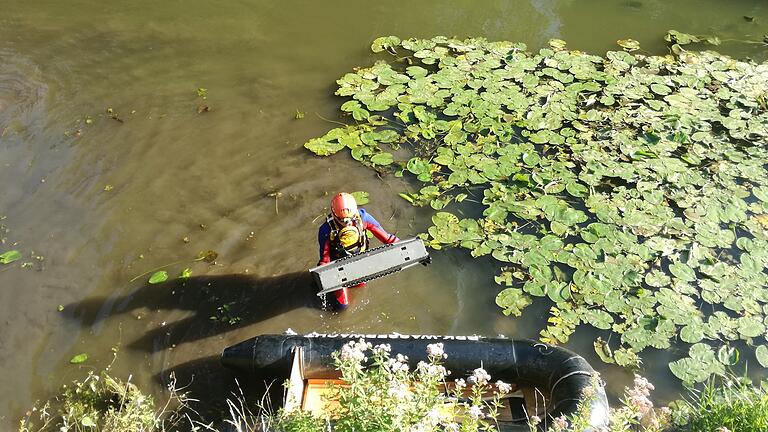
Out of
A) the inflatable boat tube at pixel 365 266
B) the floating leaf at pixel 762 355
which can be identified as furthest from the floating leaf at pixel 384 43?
the floating leaf at pixel 762 355

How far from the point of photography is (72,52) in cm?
751

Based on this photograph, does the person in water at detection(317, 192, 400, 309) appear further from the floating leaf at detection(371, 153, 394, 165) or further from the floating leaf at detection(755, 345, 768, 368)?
the floating leaf at detection(755, 345, 768, 368)

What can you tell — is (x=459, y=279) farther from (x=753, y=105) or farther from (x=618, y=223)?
(x=753, y=105)

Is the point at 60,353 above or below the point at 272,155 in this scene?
below

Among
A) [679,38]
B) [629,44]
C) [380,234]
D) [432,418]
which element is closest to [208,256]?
[380,234]

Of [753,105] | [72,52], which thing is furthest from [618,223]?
[72,52]

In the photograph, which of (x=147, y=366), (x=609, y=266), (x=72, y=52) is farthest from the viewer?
(x=72, y=52)

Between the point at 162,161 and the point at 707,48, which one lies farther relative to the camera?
the point at 707,48

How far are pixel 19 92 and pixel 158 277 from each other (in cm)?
365

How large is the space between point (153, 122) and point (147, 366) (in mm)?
3172

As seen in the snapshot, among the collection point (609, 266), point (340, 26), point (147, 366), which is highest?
point (340, 26)

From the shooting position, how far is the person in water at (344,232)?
4266 millimetres

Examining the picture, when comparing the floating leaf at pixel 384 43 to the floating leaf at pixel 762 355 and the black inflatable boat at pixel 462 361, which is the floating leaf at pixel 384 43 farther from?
the floating leaf at pixel 762 355

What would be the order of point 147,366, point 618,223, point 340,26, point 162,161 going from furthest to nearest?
point 340,26
point 162,161
point 618,223
point 147,366
